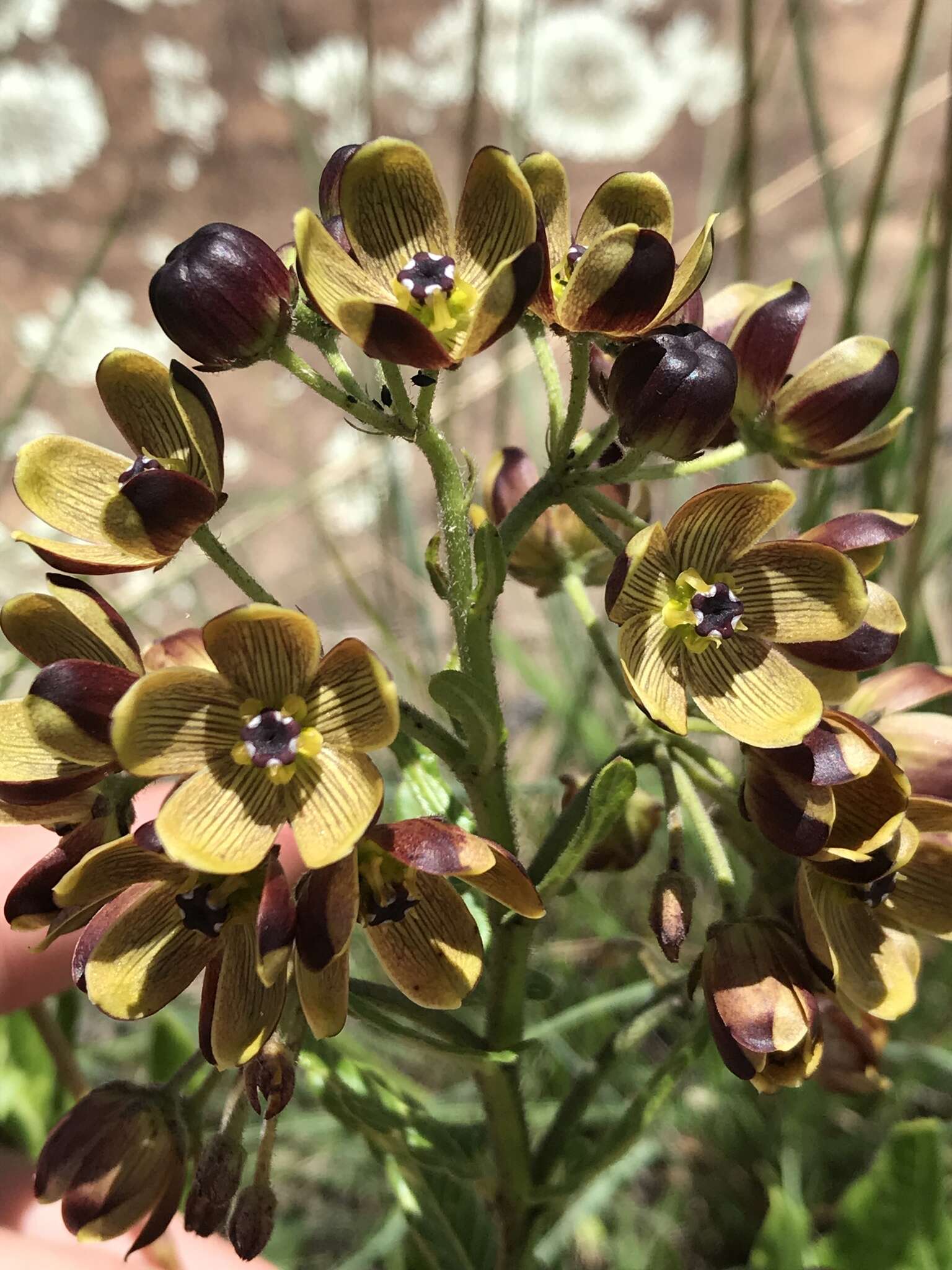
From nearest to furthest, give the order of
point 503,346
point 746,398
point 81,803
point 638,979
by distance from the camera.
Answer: point 81,803
point 746,398
point 638,979
point 503,346

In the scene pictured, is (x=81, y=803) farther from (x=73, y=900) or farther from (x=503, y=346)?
(x=503, y=346)

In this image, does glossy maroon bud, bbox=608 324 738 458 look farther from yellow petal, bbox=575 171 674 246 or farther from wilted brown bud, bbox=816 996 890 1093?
wilted brown bud, bbox=816 996 890 1093

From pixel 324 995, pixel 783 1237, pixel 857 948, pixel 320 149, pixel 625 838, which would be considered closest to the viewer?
pixel 324 995

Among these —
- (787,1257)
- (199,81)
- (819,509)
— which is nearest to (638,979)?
(787,1257)

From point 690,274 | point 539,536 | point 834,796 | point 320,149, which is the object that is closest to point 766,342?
point 690,274

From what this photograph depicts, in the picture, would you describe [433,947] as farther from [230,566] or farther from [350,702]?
[230,566]

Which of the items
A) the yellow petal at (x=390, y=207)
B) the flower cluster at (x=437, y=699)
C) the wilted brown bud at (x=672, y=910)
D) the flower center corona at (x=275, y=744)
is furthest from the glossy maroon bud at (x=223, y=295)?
the wilted brown bud at (x=672, y=910)

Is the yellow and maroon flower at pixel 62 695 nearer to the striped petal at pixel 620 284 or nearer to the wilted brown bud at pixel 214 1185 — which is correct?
the wilted brown bud at pixel 214 1185
